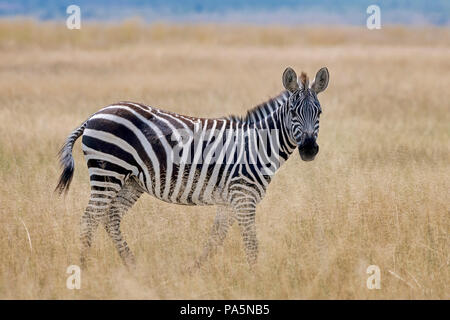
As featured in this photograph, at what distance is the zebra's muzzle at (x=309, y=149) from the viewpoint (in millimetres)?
5809

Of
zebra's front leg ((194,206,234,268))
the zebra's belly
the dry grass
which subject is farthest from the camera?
zebra's front leg ((194,206,234,268))

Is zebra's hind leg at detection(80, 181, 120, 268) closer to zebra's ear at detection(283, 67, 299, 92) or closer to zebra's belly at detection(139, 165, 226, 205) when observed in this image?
zebra's belly at detection(139, 165, 226, 205)

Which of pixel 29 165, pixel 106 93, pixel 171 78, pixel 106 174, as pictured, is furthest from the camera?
pixel 171 78

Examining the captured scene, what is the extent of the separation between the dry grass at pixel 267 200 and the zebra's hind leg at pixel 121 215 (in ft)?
0.53

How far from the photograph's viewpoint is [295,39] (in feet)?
94.0

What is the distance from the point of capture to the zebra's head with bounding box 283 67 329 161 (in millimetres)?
5852

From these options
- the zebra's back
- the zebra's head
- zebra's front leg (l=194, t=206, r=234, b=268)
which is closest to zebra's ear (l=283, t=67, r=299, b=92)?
the zebra's head

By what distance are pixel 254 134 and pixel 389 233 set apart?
1.74 meters

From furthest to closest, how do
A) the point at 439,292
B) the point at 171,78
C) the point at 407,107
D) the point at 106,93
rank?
the point at 171,78, the point at 106,93, the point at 407,107, the point at 439,292

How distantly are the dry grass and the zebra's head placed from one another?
1.00m

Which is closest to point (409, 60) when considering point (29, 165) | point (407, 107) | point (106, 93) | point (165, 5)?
point (407, 107)

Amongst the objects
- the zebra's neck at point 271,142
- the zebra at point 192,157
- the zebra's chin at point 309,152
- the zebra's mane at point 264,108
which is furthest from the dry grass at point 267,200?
the zebra's mane at point 264,108

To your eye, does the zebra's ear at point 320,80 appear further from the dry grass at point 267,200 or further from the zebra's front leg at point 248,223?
the dry grass at point 267,200

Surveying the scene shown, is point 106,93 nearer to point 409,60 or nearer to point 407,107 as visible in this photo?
point 407,107
